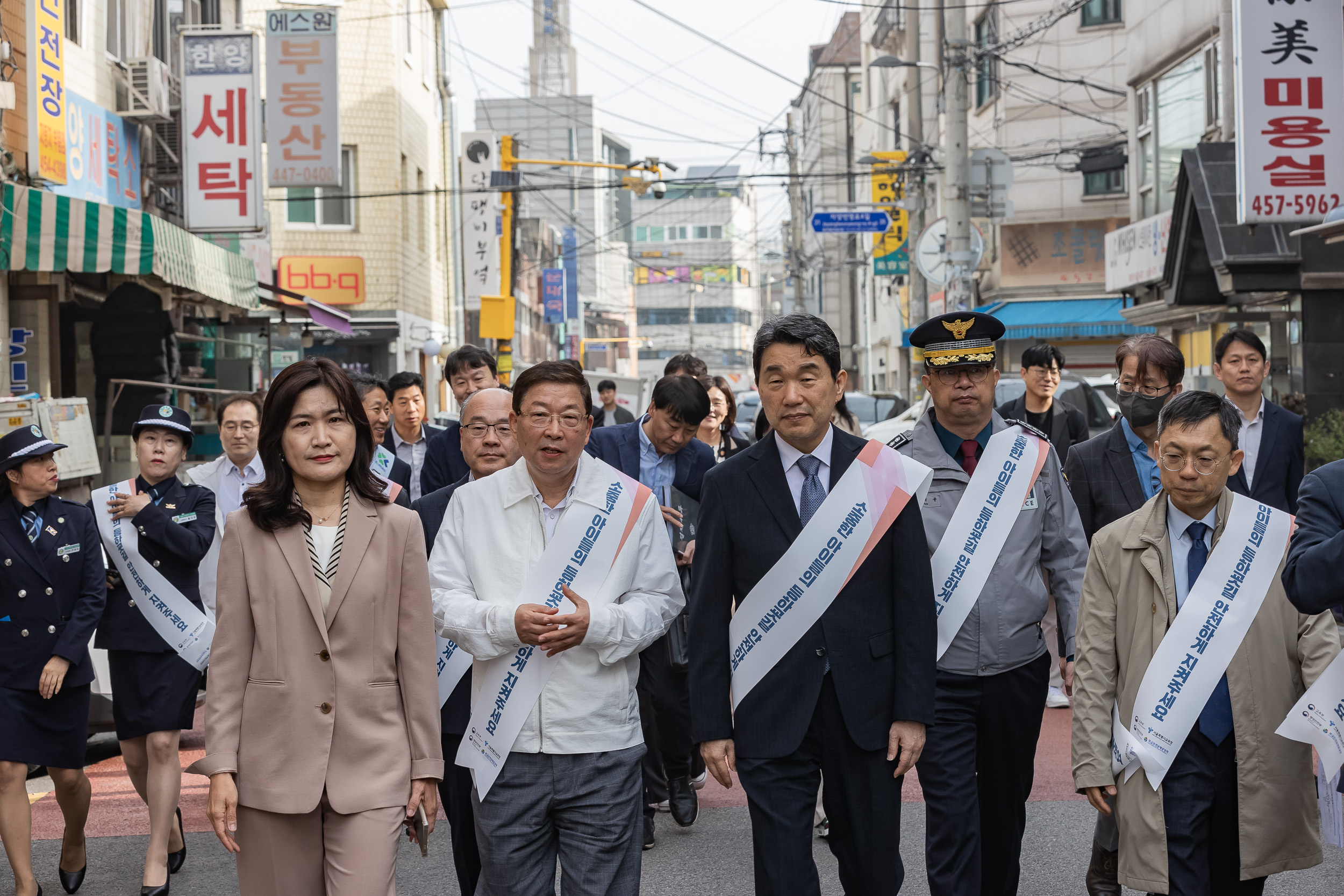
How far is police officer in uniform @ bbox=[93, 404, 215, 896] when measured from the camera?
5684 mm

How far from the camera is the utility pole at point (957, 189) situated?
18.1m

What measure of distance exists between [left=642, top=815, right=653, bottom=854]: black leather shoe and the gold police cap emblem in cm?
282

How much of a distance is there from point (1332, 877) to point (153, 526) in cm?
522

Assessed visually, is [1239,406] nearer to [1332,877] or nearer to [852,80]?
[1332,877]

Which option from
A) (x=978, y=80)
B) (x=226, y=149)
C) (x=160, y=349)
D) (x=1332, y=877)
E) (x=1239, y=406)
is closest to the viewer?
(x=1332, y=877)

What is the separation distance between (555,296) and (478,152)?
116ft

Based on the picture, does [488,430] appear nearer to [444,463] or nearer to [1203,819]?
[444,463]

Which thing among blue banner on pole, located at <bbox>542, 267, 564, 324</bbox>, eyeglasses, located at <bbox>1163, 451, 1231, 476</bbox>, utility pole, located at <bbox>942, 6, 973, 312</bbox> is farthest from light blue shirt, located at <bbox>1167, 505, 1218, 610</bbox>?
blue banner on pole, located at <bbox>542, 267, 564, 324</bbox>

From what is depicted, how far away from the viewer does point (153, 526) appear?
5.67 metres

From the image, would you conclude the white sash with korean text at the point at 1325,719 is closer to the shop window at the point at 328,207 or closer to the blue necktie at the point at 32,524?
the blue necktie at the point at 32,524

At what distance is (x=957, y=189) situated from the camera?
1822 cm

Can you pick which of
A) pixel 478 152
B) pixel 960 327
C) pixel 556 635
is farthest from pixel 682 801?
pixel 478 152

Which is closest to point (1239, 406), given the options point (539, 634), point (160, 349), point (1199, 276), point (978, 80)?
point (539, 634)

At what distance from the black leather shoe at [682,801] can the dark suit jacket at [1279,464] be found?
10.3 feet
